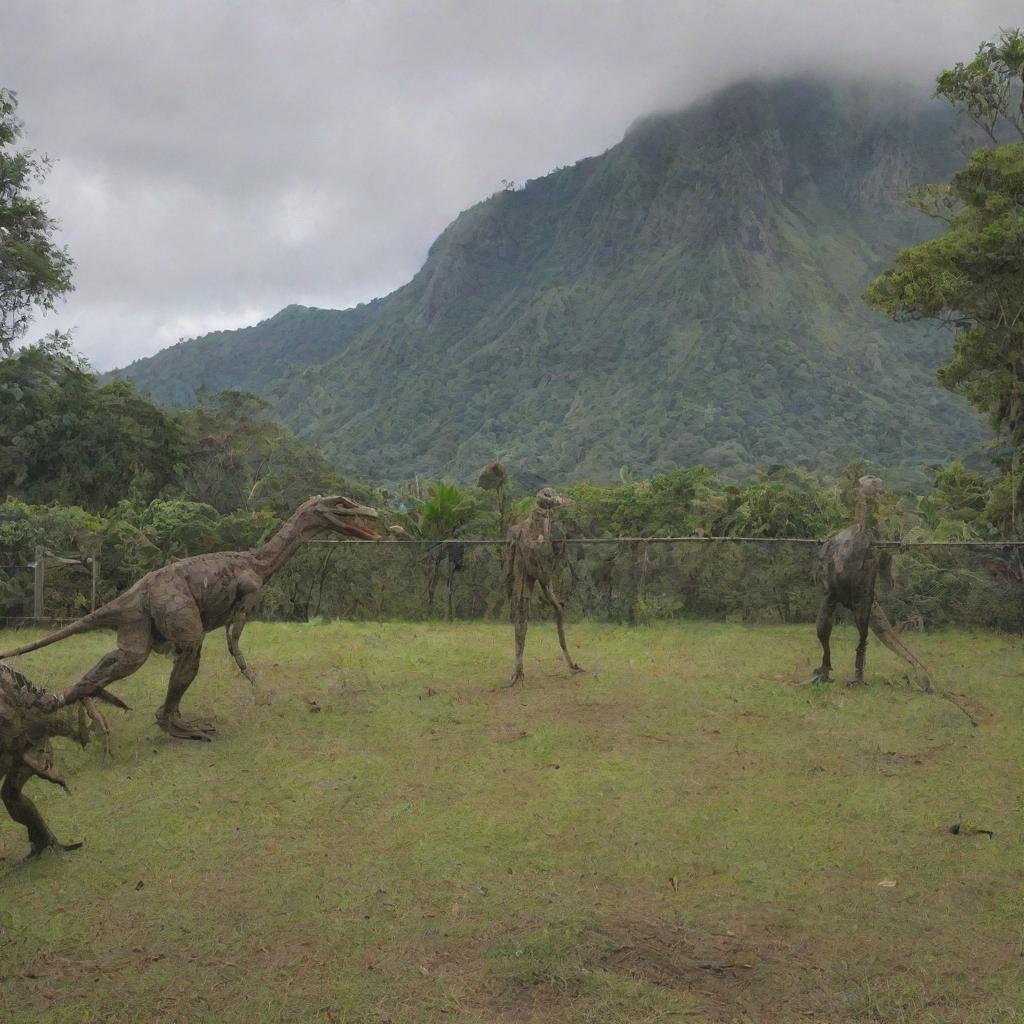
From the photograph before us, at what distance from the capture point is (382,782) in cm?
633

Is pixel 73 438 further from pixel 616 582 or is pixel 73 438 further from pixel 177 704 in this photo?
pixel 177 704

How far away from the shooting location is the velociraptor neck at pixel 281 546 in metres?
8.10

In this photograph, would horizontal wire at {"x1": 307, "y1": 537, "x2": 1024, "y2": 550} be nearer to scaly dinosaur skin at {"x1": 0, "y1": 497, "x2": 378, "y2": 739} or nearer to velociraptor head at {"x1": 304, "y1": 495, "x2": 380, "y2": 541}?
velociraptor head at {"x1": 304, "y1": 495, "x2": 380, "y2": 541}

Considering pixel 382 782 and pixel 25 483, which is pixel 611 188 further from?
pixel 382 782

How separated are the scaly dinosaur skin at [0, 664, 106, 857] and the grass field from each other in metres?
0.40

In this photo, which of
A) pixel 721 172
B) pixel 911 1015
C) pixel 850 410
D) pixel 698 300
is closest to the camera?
pixel 911 1015

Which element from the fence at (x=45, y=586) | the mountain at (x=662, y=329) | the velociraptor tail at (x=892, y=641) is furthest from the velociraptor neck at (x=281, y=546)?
the mountain at (x=662, y=329)

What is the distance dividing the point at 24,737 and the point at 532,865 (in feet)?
8.42

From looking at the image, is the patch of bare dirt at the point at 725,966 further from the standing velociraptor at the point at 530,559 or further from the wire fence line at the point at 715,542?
the wire fence line at the point at 715,542

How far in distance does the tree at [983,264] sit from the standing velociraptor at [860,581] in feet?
20.9

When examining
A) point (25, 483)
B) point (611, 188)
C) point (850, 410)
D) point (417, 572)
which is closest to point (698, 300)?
point (850, 410)

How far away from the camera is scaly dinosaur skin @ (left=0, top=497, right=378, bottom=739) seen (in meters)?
6.88

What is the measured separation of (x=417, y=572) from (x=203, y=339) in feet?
267

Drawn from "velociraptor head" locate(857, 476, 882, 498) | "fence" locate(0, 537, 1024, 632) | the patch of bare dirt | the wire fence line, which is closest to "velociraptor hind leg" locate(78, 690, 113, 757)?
the patch of bare dirt
